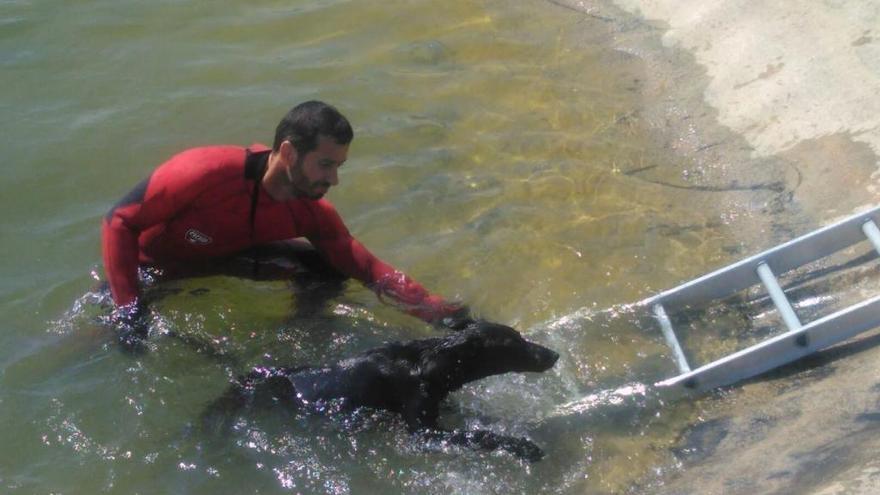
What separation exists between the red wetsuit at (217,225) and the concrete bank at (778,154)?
1537 millimetres

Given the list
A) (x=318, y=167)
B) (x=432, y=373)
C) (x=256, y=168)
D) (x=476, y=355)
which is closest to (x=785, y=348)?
(x=476, y=355)

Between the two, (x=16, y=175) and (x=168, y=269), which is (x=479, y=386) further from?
(x=16, y=175)

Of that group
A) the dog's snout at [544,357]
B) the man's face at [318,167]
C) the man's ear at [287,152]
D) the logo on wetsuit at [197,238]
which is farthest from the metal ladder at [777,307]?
the logo on wetsuit at [197,238]

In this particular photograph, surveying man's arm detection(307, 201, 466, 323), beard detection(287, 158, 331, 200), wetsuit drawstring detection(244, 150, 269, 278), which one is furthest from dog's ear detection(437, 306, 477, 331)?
wetsuit drawstring detection(244, 150, 269, 278)

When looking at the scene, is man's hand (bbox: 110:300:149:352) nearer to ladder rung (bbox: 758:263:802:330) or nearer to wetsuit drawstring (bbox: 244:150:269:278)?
wetsuit drawstring (bbox: 244:150:269:278)

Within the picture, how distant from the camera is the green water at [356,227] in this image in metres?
4.71

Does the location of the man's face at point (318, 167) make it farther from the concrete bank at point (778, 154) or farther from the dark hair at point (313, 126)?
the concrete bank at point (778, 154)

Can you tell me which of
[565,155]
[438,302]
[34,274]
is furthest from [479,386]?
[34,274]

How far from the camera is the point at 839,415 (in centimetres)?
412

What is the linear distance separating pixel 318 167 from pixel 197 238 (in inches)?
33.5

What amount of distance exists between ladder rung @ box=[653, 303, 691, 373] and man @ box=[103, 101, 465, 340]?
96 centimetres

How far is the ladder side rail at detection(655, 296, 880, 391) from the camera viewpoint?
14.9 ft

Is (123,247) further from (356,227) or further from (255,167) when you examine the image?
(356,227)

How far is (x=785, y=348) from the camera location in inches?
183
